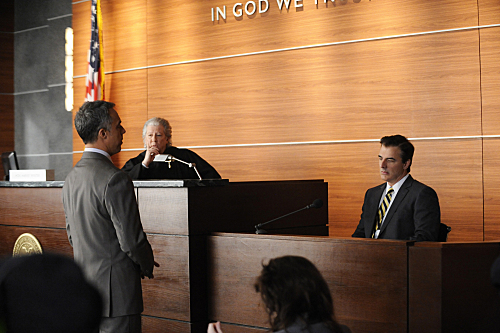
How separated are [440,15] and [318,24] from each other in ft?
3.49

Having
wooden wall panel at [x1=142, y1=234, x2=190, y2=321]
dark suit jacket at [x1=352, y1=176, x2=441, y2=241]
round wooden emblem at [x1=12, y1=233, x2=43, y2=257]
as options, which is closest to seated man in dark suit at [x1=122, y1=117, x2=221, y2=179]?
round wooden emblem at [x1=12, y1=233, x2=43, y2=257]

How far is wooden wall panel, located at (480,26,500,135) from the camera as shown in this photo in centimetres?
417

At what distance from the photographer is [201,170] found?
406 centimetres

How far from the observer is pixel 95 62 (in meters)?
6.12

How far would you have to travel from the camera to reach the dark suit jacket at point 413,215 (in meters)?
2.95

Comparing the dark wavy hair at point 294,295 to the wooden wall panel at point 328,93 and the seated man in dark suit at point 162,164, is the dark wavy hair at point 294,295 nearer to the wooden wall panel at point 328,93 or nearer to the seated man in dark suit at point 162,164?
the seated man in dark suit at point 162,164

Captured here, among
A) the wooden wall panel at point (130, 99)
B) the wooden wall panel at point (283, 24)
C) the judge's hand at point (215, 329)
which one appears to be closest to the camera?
the judge's hand at point (215, 329)

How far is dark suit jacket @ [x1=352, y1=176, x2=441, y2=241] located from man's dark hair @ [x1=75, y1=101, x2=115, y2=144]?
1663 millimetres

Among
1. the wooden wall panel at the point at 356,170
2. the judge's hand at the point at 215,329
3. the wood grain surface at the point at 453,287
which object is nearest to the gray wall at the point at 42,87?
the wooden wall panel at the point at 356,170

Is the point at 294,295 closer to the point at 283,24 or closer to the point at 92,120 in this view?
the point at 92,120

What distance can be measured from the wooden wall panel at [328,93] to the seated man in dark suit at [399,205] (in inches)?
52.5

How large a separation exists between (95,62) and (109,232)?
14.2 ft

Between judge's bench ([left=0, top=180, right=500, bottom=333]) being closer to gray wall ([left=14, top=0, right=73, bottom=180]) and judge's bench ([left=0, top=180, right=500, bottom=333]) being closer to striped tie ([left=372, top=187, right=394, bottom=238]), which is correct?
striped tie ([left=372, top=187, right=394, bottom=238])

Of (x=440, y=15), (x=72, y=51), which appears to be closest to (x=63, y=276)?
(x=440, y=15)
